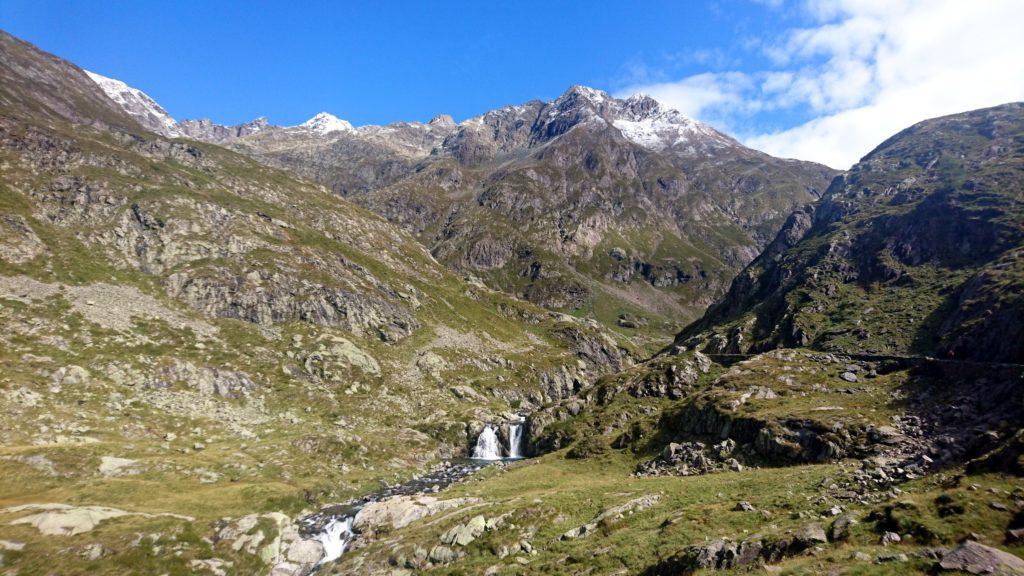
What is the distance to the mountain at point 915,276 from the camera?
9781 centimetres

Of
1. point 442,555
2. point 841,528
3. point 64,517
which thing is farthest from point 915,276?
point 64,517

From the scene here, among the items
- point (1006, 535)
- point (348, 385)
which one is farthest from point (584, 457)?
point (348, 385)

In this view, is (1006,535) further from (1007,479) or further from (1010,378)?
(1010,378)

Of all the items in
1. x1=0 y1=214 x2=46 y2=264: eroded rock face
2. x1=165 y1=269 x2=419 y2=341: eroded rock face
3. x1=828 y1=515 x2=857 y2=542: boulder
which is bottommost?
x1=828 y1=515 x2=857 y2=542: boulder

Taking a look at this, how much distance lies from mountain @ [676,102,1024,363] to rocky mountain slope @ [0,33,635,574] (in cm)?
7946

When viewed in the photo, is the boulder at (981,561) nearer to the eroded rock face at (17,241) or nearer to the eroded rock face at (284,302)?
the eroded rock face at (284,302)

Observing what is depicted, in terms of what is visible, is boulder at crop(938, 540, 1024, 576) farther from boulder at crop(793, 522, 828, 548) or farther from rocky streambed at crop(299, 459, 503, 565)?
rocky streambed at crop(299, 459, 503, 565)

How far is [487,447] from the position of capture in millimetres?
100375

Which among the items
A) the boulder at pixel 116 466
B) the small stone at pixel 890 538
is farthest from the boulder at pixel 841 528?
the boulder at pixel 116 466

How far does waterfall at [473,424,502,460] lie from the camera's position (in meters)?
98.4

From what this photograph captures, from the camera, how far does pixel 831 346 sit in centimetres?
11800

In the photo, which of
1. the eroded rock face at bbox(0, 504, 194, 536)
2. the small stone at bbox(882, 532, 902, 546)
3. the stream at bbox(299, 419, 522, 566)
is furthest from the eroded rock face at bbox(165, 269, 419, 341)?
the small stone at bbox(882, 532, 902, 546)

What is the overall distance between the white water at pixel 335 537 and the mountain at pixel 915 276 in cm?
10452

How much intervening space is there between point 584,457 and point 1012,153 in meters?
224
